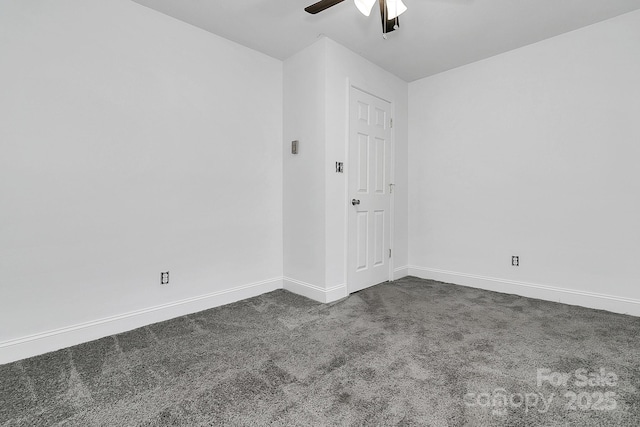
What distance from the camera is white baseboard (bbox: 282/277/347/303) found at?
2.96m

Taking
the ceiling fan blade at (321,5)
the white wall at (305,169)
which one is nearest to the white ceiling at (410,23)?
the white wall at (305,169)

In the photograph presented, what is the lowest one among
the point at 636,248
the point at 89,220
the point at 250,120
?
the point at 636,248

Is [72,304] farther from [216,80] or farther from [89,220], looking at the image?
[216,80]

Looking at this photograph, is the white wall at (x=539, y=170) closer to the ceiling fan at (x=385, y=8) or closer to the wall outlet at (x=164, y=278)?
the ceiling fan at (x=385, y=8)

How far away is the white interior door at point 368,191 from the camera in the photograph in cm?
323

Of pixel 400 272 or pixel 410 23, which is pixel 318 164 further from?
pixel 400 272

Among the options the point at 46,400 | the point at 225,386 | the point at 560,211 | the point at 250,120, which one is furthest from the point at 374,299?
the point at 46,400

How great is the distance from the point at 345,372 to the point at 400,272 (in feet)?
7.78

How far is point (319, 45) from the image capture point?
116 inches

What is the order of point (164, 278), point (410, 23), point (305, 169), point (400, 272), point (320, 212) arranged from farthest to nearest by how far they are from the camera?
point (400, 272)
point (305, 169)
point (320, 212)
point (410, 23)
point (164, 278)

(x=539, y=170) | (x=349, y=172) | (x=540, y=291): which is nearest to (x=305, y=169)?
(x=349, y=172)

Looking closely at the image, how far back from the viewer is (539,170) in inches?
120

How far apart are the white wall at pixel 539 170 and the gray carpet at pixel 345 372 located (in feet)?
1.72

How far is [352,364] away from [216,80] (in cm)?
269
